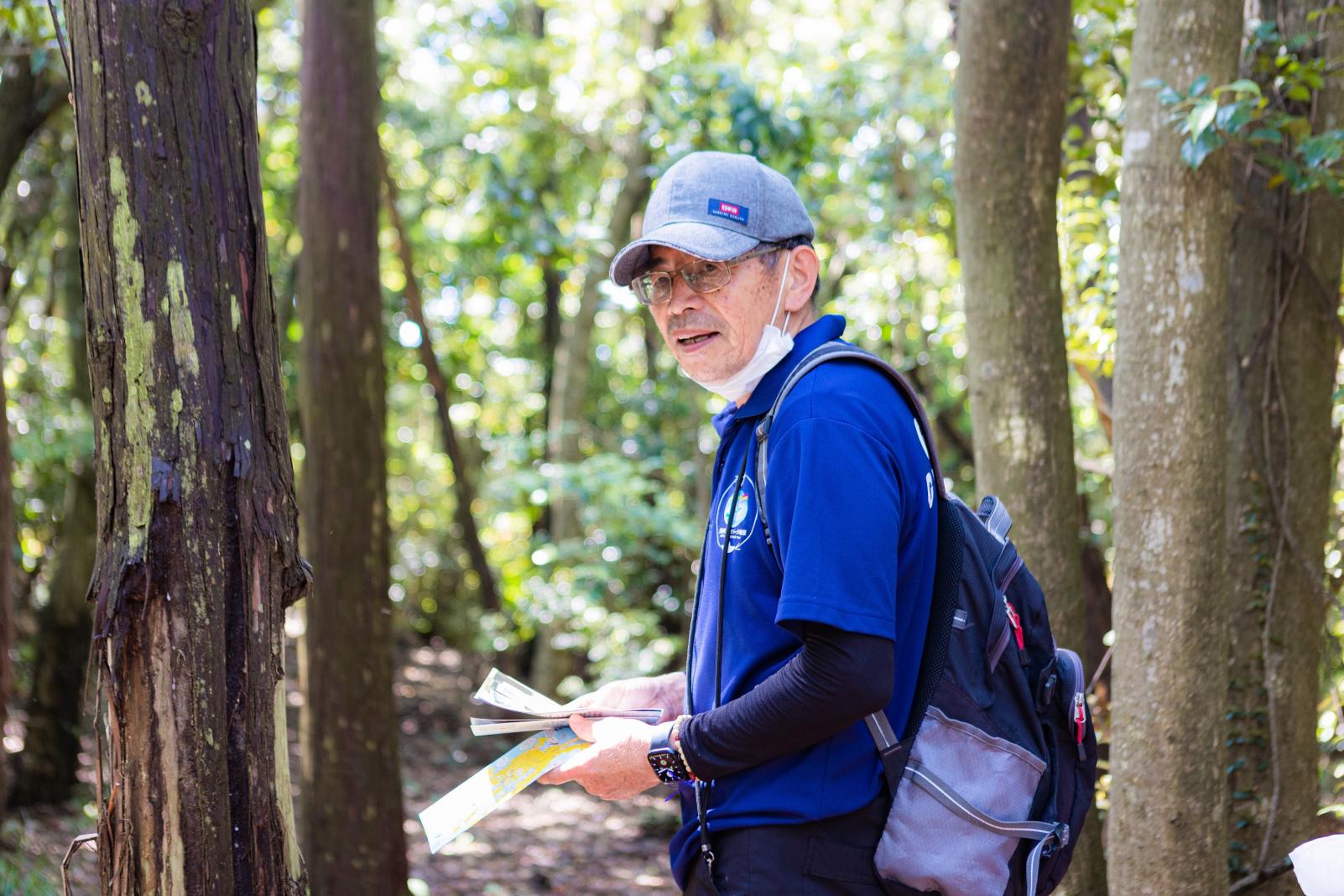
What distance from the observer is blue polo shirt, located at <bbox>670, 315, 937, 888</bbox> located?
1818mm

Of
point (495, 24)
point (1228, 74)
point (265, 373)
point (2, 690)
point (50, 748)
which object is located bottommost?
point (50, 748)

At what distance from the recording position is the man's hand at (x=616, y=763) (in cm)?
203

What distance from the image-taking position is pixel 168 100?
230cm

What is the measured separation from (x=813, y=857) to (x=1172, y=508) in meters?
2.00

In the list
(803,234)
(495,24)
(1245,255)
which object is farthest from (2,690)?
(495,24)

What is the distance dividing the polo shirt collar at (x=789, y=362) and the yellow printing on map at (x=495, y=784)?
2.34 feet

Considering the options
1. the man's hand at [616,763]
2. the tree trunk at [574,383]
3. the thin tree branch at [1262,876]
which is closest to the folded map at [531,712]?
the man's hand at [616,763]

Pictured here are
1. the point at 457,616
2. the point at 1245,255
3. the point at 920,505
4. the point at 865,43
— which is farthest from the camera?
the point at 457,616

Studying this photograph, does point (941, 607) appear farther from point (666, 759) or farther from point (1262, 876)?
point (1262, 876)

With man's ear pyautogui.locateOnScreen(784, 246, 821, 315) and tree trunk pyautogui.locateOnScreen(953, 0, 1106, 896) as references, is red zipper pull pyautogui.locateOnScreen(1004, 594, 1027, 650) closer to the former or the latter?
man's ear pyautogui.locateOnScreen(784, 246, 821, 315)

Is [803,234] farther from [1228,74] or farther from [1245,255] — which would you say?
[1245,255]

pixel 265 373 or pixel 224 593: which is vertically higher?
pixel 265 373

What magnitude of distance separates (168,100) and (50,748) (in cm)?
772

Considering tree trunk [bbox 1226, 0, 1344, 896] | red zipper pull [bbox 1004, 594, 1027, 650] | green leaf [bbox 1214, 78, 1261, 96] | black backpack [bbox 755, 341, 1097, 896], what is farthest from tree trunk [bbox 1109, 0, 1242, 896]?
red zipper pull [bbox 1004, 594, 1027, 650]
